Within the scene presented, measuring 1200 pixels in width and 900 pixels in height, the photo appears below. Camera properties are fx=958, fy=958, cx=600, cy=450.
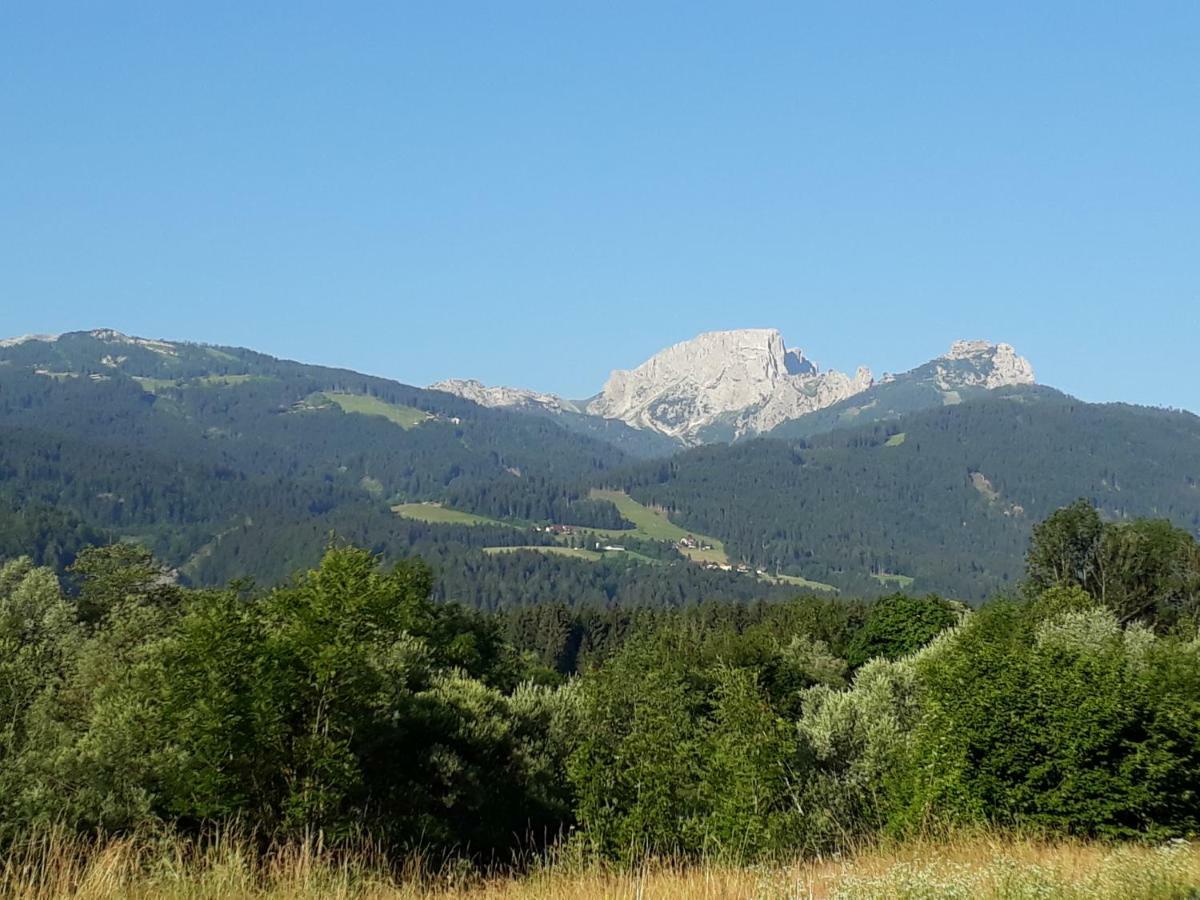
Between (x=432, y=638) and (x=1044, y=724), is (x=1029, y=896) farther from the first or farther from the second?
(x=432, y=638)

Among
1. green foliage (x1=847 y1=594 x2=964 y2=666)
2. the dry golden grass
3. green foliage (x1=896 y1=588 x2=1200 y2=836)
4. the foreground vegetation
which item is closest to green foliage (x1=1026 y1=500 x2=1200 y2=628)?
green foliage (x1=847 y1=594 x2=964 y2=666)

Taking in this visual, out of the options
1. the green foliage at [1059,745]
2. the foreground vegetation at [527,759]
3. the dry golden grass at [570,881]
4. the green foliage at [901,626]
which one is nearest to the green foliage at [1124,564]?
the green foliage at [901,626]

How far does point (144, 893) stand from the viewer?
28.1ft

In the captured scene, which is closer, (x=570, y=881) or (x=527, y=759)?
(x=570, y=881)

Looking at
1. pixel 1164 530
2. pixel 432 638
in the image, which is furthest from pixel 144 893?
pixel 1164 530

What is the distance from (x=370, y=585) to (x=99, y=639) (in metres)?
16.6

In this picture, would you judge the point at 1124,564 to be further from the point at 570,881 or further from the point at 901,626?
the point at 570,881

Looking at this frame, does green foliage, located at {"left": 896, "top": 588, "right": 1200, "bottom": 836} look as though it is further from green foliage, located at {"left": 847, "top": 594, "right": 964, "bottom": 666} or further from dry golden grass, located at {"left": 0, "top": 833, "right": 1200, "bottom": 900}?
green foliage, located at {"left": 847, "top": 594, "right": 964, "bottom": 666}

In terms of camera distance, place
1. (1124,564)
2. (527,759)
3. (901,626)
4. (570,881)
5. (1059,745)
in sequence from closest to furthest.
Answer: (570,881) < (1059,745) < (527,759) < (901,626) < (1124,564)

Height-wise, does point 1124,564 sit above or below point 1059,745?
above

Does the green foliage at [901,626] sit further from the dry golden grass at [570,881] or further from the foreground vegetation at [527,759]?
the dry golden grass at [570,881]

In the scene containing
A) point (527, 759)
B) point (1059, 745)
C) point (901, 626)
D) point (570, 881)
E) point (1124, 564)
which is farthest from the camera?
point (1124, 564)

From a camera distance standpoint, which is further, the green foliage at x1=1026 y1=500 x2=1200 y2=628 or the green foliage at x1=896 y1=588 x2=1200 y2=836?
the green foliage at x1=1026 y1=500 x2=1200 y2=628

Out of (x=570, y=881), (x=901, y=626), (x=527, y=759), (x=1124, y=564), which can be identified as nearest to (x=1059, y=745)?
(x=527, y=759)
